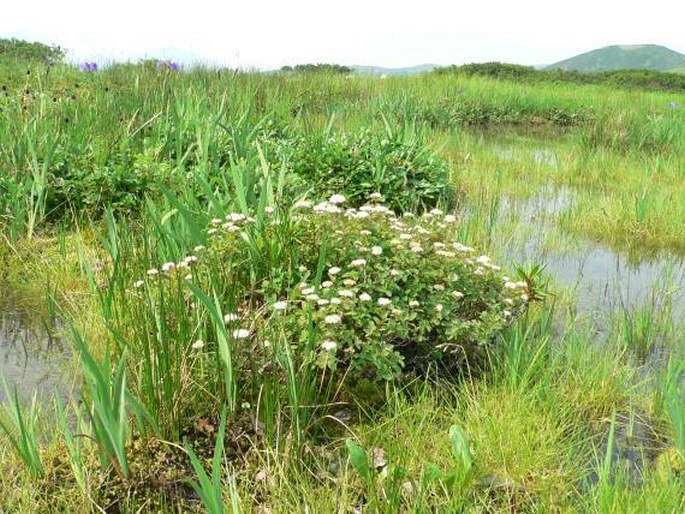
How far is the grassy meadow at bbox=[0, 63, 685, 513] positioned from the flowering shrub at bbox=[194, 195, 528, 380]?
0.02m

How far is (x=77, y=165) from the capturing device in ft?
15.5

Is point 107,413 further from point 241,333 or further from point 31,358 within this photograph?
point 31,358

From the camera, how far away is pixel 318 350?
249 cm

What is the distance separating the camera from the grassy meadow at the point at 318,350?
1970mm

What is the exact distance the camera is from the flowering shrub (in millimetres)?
2430

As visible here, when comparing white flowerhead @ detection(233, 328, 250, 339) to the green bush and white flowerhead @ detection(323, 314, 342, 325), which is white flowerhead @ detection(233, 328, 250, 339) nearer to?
white flowerhead @ detection(323, 314, 342, 325)

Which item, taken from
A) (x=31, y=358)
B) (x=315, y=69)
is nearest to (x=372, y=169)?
(x=31, y=358)

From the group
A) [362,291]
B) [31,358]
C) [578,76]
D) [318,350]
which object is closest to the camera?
[318,350]

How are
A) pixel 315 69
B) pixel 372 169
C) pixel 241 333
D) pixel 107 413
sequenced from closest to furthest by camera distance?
pixel 107 413 → pixel 241 333 → pixel 372 169 → pixel 315 69

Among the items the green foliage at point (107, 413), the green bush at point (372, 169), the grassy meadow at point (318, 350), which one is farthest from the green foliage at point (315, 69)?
the green foliage at point (107, 413)

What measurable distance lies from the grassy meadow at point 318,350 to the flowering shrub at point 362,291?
0.02 m

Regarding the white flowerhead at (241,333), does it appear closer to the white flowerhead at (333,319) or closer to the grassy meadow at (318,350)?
the grassy meadow at (318,350)

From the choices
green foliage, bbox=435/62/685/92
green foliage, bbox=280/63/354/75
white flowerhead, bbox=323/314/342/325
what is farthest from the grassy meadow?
green foliage, bbox=435/62/685/92

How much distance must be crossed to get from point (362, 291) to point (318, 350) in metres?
0.37
